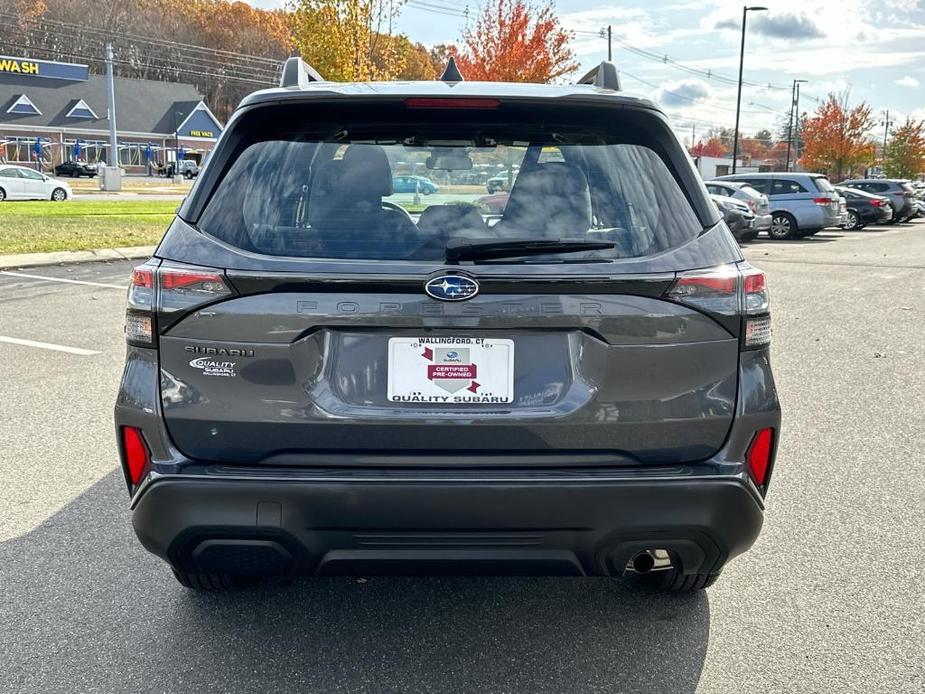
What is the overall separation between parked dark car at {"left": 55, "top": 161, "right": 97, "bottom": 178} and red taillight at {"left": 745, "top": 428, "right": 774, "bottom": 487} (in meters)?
75.9

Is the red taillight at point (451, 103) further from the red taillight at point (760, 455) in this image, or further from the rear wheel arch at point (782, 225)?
the rear wheel arch at point (782, 225)

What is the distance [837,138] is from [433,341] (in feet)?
228

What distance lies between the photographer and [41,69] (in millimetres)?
76812

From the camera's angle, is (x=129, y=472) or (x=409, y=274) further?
(x=129, y=472)

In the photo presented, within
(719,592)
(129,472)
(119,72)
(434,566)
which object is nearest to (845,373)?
(719,592)

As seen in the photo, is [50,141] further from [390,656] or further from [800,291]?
[390,656]

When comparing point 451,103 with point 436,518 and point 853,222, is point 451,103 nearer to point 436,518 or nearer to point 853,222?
point 436,518

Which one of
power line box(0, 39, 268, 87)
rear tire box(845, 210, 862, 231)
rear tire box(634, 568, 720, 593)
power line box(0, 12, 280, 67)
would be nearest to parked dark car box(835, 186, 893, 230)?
rear tire box(845, 210, 862, 231)

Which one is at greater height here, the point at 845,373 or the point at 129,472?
the point at 129,472

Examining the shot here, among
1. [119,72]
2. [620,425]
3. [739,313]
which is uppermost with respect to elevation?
[119,72]

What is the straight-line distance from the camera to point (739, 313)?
2551 millimetres

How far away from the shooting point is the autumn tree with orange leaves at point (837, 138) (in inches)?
2527

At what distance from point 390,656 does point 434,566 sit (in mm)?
539

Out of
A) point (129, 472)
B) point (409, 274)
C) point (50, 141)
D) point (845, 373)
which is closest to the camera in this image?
point (409, 274)
